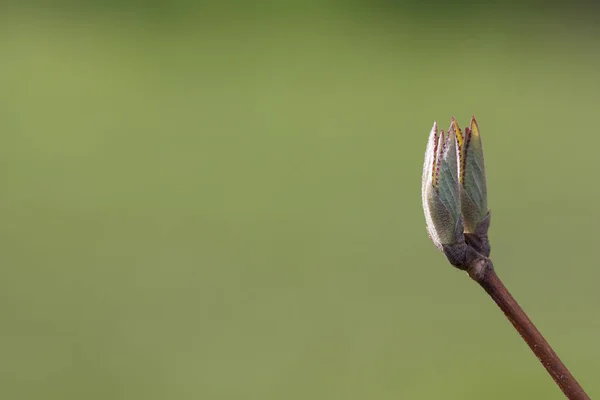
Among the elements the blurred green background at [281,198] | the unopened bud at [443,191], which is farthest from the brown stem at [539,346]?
the blurred green background at [281,198]

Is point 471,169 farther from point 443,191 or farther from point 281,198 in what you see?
point 281,198

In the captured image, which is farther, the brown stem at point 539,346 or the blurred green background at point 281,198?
the blurred green background at point 281,198

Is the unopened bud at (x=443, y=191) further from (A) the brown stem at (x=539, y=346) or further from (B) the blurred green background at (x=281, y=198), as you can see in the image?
(B) the blurred green background at (x=281, y=198)

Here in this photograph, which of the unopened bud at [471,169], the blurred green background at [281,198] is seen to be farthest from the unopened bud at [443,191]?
the blurred green background at [281,198]

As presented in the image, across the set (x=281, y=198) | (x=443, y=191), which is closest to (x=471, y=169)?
(x=443, y=191)

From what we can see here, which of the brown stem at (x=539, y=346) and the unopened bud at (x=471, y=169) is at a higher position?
the unopened bud at (x=471, y=169)

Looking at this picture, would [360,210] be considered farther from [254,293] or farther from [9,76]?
[9,76]

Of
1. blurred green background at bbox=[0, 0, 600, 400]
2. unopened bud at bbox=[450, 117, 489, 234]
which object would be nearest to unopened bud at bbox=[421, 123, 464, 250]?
unopened bud at bbox=[450, 117, 489, 234]

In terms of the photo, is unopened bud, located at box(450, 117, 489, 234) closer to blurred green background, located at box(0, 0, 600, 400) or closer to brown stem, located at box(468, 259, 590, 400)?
brown stem, located at box(468, 259, 590, 400)

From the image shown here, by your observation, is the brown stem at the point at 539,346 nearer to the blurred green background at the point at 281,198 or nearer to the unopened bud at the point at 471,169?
the unopened bud at the point at 471,169
